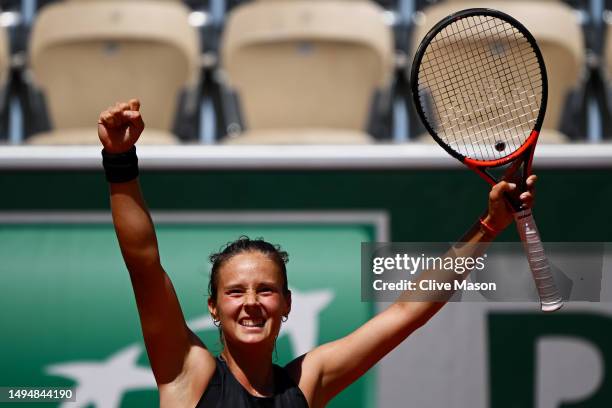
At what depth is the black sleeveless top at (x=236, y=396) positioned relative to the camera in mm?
1770

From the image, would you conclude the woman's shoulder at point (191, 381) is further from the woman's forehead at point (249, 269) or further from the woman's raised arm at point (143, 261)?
the woman's forehead at point (249, 269)

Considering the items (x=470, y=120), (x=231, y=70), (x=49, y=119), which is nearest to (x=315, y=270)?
(x=470, y=120)

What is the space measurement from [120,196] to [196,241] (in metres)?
0.63

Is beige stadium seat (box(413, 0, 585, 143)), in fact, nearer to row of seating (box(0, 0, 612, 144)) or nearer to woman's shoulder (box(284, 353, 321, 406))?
row of seating (box(0, 0, 612, 144))

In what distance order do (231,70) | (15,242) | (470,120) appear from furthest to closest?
(231,70), (15,242), (470,120)

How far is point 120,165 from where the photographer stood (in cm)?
171

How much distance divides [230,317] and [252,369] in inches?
4.2

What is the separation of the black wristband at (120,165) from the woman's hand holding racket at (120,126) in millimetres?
10

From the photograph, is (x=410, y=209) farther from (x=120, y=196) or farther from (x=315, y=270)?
(x=120, y=196)

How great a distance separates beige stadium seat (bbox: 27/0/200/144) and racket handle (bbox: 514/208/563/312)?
1.78m

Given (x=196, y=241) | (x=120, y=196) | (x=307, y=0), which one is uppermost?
(x=307, y=0)

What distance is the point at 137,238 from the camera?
173 centimetres

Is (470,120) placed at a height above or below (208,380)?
above

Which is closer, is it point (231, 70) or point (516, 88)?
point (516, 88)
